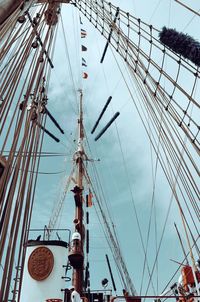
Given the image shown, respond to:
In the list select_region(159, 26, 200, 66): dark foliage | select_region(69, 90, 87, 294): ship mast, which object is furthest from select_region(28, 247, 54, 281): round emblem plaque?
select_region(159, 26, 200, 66): dark foliage

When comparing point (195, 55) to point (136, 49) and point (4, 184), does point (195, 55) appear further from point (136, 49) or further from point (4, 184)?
point (4, 184)

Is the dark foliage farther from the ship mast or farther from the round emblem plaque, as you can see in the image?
the ship mast

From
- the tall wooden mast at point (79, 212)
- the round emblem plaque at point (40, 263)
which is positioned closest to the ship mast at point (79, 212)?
the tall wooden mast at point (79, 212)

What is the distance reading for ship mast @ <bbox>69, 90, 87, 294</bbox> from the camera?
7930 mm

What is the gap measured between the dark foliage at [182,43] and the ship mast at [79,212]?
5386mm

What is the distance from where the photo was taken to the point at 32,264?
7.34 meters

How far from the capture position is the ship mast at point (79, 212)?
793cm

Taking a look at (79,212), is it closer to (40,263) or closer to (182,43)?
(40,263)

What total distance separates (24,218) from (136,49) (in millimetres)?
3386

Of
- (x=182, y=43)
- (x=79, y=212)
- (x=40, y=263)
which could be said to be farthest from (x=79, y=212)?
(x=182, y=43)

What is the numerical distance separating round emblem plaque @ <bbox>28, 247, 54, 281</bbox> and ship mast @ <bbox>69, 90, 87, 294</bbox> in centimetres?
67

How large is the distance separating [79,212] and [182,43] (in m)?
7.02

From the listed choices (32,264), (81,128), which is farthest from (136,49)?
(81,128)

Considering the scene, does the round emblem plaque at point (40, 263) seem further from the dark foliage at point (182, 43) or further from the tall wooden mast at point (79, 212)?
the dark foliage at point (182, 43)
